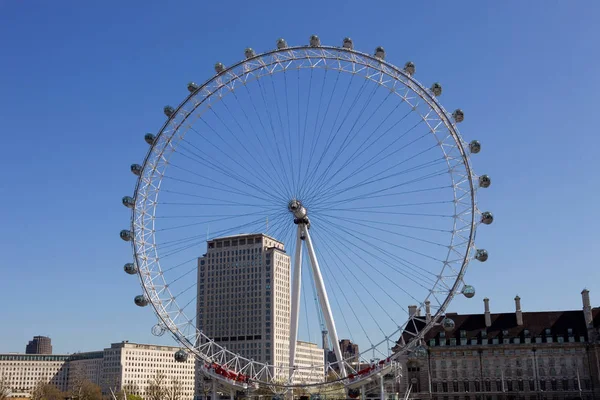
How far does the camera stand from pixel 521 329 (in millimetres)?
119125

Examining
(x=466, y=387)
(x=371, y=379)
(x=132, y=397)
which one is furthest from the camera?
(x=132, y=397)

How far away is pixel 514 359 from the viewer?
116938 mm

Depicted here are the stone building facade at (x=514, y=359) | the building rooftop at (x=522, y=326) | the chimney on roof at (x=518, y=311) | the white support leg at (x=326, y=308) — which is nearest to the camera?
the white support leg at (x=326, y=308)

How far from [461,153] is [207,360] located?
29017 millimetres

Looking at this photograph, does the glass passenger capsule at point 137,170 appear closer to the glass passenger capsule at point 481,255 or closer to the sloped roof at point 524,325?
the glass passenger capsule at point 481,255

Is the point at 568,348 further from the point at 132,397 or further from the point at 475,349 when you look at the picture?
the point at 132,397

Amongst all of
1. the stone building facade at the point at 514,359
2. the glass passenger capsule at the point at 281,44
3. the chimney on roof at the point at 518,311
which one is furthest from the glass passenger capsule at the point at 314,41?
the chimney on roof at the point at 518,311

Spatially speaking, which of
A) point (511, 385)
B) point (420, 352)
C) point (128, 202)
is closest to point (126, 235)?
point (128, 202)

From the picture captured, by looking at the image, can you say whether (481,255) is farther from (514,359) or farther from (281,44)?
(514,359)

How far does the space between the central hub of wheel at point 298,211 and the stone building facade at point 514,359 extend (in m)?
55.5

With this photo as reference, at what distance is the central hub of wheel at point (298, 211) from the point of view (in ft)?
200

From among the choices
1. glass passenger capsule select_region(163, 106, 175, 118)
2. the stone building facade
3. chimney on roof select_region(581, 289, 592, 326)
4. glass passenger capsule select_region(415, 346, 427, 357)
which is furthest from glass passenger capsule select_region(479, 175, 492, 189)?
chimney on roof select_region(581, 289, 592, 326)

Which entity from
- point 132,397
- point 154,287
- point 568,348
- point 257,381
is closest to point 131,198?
point 154,287

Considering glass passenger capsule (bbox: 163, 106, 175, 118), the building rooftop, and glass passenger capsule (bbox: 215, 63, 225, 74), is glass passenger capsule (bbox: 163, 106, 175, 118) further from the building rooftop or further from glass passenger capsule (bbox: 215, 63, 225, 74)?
the building rooftop
